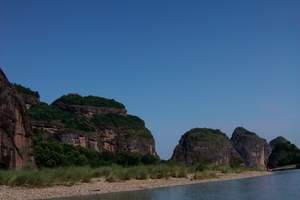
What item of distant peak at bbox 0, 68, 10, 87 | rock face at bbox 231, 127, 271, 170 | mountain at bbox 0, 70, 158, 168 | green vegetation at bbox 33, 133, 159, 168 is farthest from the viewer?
rock face at bbox 231, 127, 271, 170

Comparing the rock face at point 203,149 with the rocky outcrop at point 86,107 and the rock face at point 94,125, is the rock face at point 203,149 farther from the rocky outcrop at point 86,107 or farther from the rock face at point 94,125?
the rocky outcrop at point 86,107

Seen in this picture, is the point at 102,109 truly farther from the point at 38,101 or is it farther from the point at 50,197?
the point at 50,197

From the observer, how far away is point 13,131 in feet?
196

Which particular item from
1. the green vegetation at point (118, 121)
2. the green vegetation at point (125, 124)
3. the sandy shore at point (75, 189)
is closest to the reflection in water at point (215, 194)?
the sandy shore at point (75, 189)

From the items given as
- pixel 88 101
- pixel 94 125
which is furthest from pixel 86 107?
pixel 94 125

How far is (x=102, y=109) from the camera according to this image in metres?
138

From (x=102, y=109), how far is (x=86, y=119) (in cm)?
1452

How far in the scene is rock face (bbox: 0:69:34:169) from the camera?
57.8 metres

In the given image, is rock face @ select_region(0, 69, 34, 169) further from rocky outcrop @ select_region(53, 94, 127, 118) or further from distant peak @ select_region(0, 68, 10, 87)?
rocky outcrop @ select_region(53, 94, 127, 118)

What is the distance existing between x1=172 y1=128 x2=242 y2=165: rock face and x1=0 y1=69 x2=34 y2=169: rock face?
87782mm

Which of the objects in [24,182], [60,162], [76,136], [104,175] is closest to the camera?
[24,182]

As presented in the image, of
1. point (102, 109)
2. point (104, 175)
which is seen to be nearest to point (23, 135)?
point (104, 175)

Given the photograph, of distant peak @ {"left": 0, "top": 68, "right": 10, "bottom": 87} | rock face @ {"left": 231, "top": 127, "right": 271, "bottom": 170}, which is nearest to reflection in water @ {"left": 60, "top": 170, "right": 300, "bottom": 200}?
distant peak @ {"left": 0, "top": 68, "right": 10, "bottom": 87}

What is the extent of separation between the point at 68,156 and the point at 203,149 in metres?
75.0
